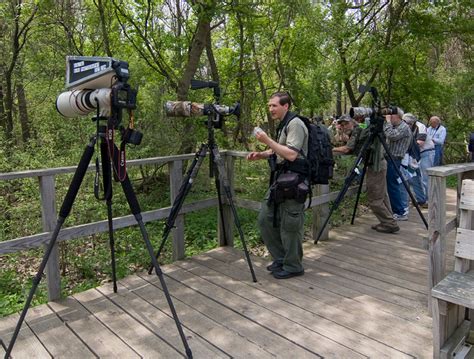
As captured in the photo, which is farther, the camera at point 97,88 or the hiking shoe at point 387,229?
the hiking shoe at point 387,229

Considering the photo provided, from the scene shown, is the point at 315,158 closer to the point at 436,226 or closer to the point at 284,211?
the point at 284,211

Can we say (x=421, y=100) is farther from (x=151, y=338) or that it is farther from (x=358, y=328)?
(x=151, y=338)

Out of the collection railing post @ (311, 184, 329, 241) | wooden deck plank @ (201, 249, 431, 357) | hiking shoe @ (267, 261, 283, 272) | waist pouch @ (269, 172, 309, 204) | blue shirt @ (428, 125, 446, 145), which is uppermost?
blue shirt @ (428, 125, 446, 145)

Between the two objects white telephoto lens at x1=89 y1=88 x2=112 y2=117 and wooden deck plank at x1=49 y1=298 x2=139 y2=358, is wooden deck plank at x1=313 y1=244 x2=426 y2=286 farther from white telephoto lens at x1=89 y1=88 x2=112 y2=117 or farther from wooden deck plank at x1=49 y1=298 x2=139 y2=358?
white telephoto lens at x1=89 y1=88 x2=112 y2=117

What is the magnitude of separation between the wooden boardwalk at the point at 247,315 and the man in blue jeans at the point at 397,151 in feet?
5.55

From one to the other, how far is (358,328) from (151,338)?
55.9 inches

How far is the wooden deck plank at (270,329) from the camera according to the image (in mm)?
2586

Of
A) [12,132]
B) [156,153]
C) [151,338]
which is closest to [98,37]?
[12,132]

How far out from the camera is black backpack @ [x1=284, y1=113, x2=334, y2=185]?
3.53 metres

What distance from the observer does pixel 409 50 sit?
27.3 ft

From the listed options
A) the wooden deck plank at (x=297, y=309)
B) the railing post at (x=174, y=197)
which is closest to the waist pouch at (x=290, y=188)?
the wooden deck plank at (x=297, y=309)

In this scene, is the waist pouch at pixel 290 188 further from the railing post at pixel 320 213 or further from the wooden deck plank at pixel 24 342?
the wooden deck plank at pixel 24 342

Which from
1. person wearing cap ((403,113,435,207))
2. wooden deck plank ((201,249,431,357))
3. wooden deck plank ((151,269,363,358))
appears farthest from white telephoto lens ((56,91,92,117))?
person wearing cap ((403,113,435,207))

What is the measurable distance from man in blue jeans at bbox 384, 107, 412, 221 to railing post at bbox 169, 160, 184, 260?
287 centimetres
